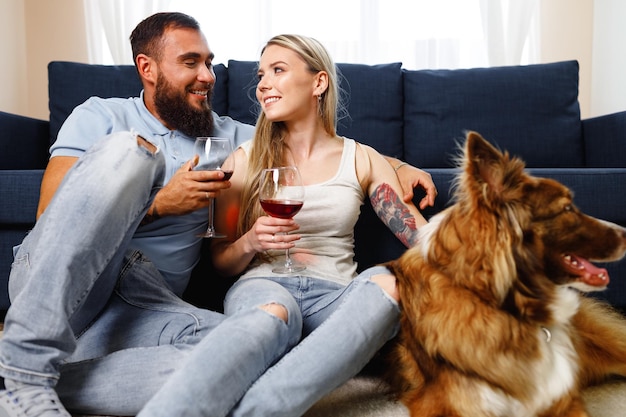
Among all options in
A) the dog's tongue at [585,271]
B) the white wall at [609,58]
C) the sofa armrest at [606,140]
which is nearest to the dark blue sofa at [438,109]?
the sofa armrest at [606,140]

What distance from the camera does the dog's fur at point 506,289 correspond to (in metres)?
1.35

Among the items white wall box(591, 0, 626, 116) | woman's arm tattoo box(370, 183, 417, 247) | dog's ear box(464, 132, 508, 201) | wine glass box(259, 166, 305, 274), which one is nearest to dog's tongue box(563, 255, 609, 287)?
dog's ear box(464, 132, 508, 201)

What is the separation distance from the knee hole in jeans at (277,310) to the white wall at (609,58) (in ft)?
10.4

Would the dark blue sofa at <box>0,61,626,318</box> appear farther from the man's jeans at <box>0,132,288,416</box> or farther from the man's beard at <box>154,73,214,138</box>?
the man's jeans at <box>0,132,288,416</box>

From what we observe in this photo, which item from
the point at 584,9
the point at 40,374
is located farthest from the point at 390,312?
the point at 584,9

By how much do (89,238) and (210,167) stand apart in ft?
1.46

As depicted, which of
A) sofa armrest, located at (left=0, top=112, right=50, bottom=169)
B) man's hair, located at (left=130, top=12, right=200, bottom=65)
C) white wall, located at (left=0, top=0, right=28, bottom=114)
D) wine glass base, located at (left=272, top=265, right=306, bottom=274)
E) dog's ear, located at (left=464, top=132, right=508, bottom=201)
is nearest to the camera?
dog's ear, located at (left=464, top=132, right=508, bottom=201)

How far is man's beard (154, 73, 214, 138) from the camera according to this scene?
2064 millimetres

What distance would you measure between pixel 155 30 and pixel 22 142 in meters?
1.10

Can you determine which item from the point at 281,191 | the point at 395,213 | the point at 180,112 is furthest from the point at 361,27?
the point at 281,191

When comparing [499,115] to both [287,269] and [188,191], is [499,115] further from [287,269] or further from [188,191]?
[188,191]

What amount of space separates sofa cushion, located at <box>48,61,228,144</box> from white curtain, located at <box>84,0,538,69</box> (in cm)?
107

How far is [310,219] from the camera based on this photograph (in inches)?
74.4

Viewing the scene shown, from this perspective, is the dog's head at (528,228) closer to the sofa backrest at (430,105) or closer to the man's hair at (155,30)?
the man's hair at (155,30)
